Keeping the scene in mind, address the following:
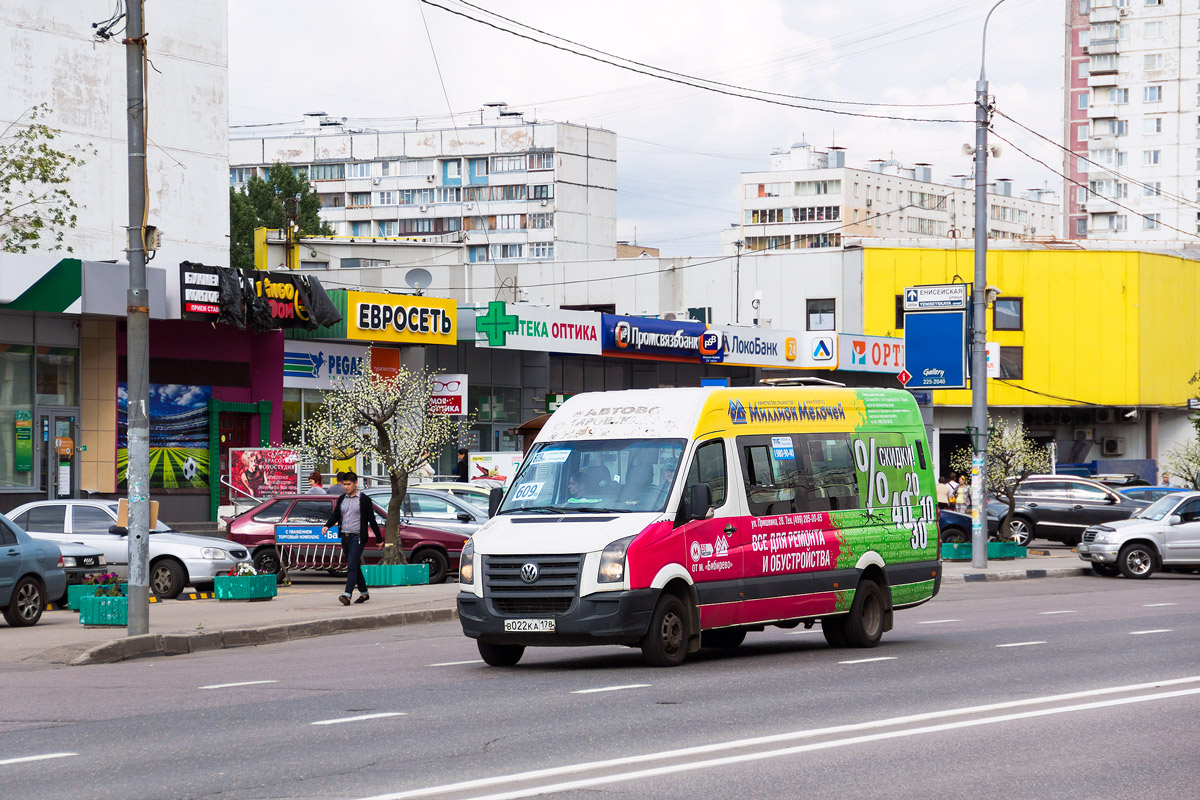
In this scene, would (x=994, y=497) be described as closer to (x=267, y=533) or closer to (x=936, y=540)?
(x=267, y=533)

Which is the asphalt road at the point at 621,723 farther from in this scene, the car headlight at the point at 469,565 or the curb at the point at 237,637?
the car headlight at the point at 469,565

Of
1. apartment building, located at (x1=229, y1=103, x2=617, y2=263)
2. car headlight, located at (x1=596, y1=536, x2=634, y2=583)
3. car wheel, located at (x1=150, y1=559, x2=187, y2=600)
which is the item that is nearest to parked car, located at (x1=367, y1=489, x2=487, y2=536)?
car wheel, located at (x1=150, y1=559, x2=187, y2=600)

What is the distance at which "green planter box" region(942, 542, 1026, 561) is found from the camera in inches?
1284

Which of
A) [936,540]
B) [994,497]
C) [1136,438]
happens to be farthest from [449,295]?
[936,540]

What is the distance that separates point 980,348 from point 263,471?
1463 cm

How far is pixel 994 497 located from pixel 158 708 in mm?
28772

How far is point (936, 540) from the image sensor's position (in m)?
16.7

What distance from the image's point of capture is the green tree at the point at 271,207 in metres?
75.1

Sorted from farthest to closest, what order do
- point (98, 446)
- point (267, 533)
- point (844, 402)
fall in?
point (98, 446)
point (267, 533)
point (844, 402)

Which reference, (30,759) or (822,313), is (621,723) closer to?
(30,759)

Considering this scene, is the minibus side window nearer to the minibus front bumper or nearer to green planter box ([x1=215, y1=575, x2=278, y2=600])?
the minibus front bumper

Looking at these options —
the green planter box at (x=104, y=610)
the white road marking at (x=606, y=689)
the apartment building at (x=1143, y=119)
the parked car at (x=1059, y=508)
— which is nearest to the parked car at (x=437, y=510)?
the green planter box at (x=104, y=610)

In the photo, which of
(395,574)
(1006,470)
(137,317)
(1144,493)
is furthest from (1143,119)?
(137,317)

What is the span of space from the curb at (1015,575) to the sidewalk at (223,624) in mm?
9503
